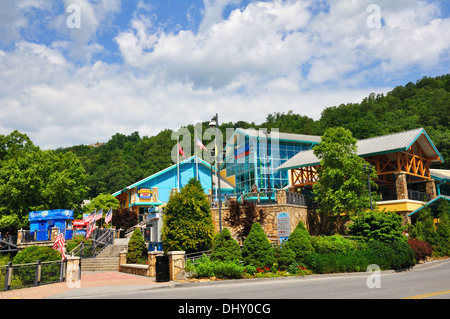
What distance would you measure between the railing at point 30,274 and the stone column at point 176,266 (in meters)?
5.19

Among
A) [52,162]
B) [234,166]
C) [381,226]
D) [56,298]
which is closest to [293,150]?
[234,166]

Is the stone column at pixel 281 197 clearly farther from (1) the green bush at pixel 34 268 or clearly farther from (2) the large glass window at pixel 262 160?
(2) the large glass window at pixel 262 160

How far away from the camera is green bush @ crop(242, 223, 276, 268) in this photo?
17709 millimetres

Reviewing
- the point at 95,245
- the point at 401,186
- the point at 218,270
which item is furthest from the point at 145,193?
the point at 218,270

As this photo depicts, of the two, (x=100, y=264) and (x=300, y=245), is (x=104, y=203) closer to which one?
(x=100, y=264)

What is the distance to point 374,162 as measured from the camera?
33.1 m

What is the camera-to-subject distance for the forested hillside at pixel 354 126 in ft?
217

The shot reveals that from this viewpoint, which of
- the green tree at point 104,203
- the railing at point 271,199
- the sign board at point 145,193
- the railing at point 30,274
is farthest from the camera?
the sign board at point 145,193

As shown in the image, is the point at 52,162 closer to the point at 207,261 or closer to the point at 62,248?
the point at 62,248

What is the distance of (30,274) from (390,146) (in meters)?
27.7

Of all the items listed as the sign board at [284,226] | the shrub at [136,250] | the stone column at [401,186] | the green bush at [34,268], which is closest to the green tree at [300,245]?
the sign board at [284,226]

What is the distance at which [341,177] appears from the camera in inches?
1056

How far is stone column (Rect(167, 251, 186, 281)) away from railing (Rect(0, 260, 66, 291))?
519 cm
